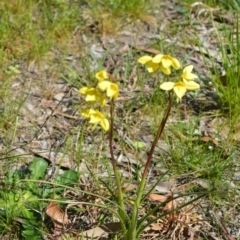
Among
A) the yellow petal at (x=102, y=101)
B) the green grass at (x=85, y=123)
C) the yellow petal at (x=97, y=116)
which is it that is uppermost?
the yellow petal at (x=102, y=101)

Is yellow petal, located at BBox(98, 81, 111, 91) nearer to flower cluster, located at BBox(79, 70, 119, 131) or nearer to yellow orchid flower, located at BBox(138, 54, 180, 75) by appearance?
flower cluster, located at BBox(79, 70, 119, 131)

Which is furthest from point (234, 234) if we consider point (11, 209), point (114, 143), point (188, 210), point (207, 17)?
point (207, 17)

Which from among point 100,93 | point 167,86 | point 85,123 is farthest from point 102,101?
point 85,123

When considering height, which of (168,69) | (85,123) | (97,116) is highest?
(168,69)

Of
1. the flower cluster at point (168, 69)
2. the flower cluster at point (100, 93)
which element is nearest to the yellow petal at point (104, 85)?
the flower cluster at point (100, 93)

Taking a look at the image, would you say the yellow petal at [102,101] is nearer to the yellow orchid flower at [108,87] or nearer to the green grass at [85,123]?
the yellow orchid flower at [108,87]

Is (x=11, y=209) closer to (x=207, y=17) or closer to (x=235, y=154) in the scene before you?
(x=235, y=154)

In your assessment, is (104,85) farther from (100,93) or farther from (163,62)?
(163,62)

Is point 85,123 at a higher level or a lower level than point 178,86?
lower
